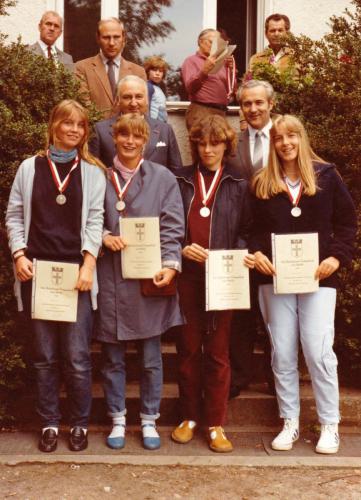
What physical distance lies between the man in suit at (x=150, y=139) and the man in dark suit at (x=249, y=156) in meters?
0.51

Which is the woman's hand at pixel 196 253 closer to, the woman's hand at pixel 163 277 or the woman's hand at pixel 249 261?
the woman's hand at pixel 163 277

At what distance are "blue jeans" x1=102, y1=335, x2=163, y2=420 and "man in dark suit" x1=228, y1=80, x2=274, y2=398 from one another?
0.68m

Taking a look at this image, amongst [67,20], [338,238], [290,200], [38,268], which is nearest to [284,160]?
[290,200]

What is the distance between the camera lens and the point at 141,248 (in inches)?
178

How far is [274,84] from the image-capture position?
19.1 feet

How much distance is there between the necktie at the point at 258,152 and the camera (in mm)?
5117

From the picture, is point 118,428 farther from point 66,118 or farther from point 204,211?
point 66,118

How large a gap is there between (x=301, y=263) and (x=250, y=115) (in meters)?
1.22

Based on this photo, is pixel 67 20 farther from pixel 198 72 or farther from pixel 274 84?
pixel 274 84

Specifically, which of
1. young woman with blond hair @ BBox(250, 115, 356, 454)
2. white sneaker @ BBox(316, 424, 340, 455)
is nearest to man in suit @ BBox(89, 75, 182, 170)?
young woman with blond hair @ BBox(250, 115, 356, 454)

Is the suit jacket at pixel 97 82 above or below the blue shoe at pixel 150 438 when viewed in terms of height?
above

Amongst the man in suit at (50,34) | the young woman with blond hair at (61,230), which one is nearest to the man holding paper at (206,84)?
the man in suit at (50,34)

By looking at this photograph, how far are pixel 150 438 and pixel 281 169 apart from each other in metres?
2.03

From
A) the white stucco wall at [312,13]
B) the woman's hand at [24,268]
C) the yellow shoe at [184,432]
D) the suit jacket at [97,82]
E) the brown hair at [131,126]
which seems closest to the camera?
the woman's hand at [24,268]
